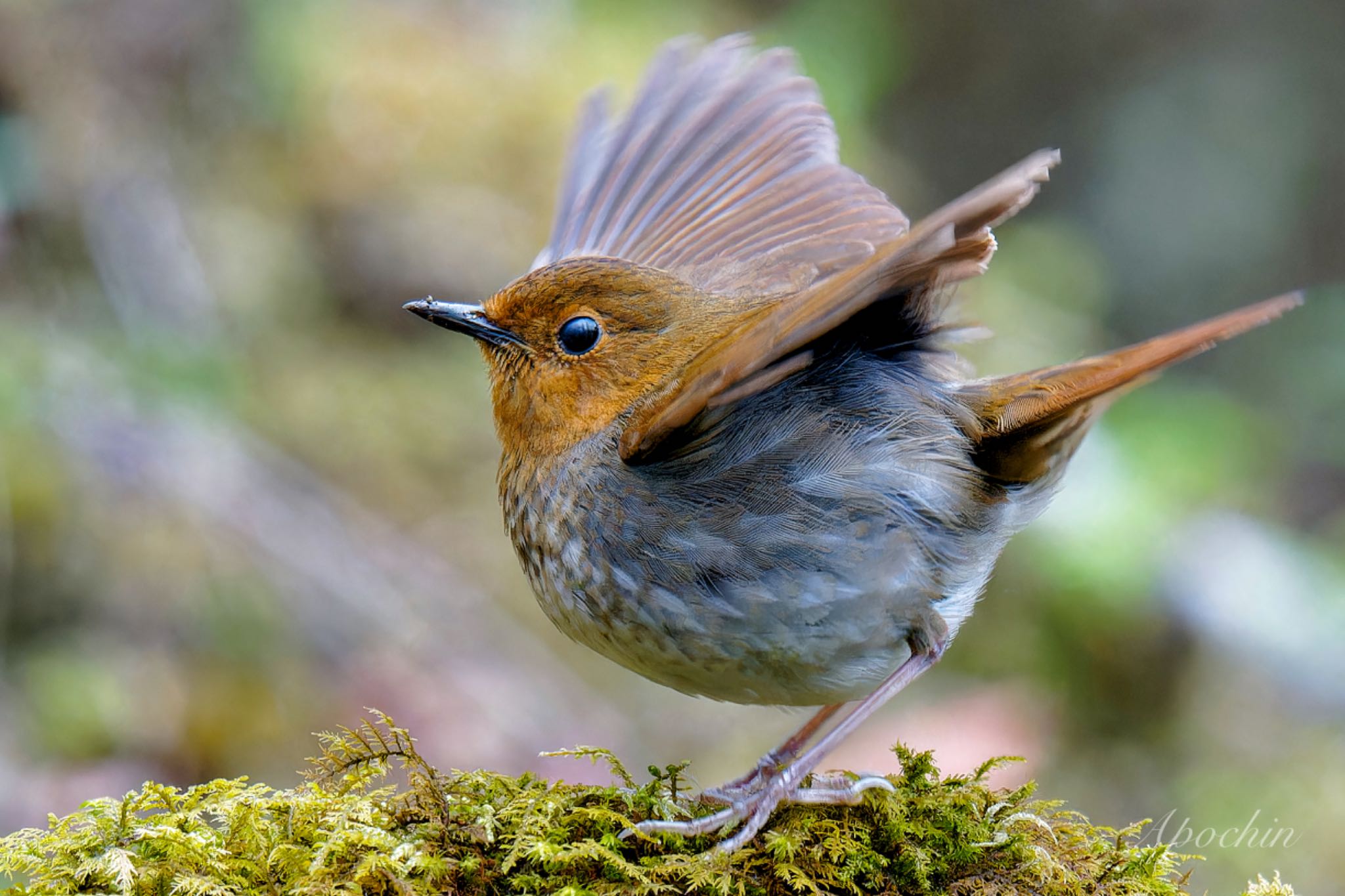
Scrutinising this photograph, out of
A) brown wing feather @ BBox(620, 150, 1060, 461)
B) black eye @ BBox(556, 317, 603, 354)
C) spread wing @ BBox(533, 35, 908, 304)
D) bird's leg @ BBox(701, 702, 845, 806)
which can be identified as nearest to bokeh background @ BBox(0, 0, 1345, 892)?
spread wing @ BBox(533, 35, 908, 304)

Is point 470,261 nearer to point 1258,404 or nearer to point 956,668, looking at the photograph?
point 956,668

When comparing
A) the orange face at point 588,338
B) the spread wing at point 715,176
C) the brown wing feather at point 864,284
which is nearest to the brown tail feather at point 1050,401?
the brown wing feather at point 864,284

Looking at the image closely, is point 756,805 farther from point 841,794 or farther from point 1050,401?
point 1050,401

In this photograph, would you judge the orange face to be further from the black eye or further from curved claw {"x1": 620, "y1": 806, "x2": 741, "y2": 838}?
curved claw {"x1": 620, "y1": 806, "x2": 741, "y2": 838}

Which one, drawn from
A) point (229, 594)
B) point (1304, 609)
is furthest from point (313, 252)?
point (1304, 609)

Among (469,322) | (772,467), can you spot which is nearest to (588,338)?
(469,322)

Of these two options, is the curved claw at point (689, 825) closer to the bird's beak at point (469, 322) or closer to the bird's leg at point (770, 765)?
the bird's leg at point (770, 765)
